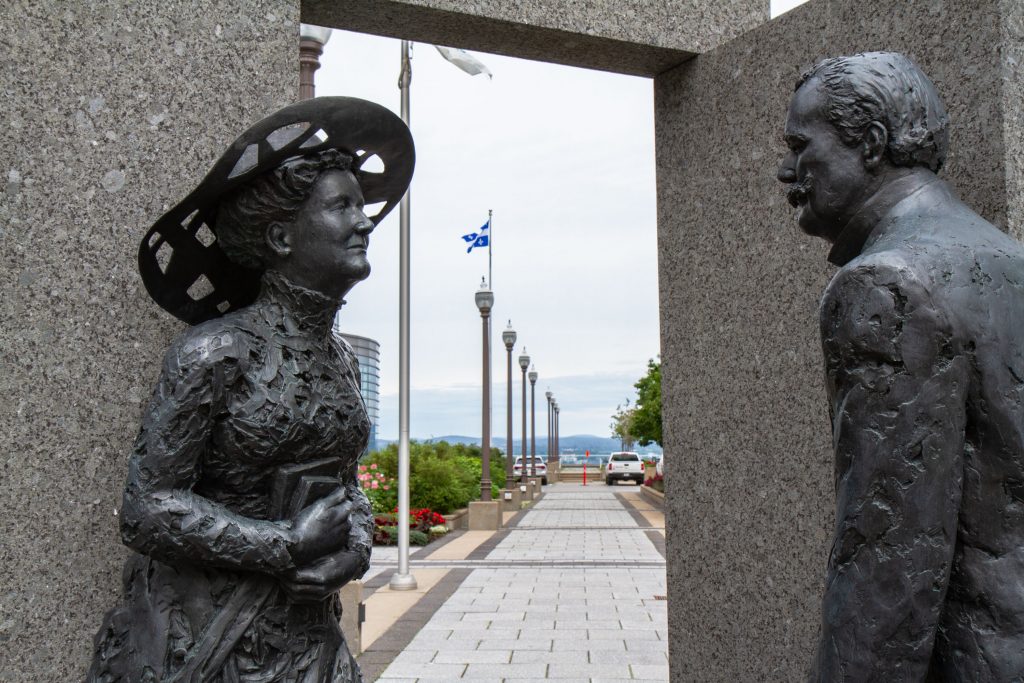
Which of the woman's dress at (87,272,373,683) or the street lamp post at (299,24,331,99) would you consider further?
the street lamp post at (299,24,331,99)

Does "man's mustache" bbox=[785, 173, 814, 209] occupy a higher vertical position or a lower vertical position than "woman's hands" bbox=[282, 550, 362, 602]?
higher

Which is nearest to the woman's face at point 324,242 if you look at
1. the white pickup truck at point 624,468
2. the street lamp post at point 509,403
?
the street lamp post at point 509,403

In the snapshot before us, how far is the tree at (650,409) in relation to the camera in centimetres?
4122

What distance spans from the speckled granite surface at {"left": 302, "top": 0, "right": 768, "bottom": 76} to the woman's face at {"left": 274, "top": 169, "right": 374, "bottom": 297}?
4.91ft

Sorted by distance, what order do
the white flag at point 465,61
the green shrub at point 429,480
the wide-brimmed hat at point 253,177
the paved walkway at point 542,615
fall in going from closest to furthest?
the wide-brimmed hat at point 253,177
the paved walkway at point 542,615
the white flag at point 465,61
the green shrub at point 429,480

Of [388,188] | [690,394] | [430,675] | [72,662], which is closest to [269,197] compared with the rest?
[388,188]

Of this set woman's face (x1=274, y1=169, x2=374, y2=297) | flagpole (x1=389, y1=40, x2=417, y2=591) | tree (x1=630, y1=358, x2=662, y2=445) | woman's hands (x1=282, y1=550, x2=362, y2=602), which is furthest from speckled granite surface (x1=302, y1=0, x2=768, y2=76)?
tree (x1=630, y1=358, x2=662, y2=445)

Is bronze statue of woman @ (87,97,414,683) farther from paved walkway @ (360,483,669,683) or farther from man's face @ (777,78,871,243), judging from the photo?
paved walkway @ (360,483,669,683)

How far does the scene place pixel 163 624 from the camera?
7.16 ft

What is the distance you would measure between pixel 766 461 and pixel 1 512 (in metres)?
2.65

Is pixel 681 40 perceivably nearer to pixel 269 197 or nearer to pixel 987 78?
pixel 987 78

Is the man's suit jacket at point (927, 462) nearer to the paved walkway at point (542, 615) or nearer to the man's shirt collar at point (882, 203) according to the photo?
the man's shirt collar at point (882, 203)

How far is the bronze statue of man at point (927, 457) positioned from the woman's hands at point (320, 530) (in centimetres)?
110

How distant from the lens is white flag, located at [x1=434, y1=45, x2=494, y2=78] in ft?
39.8
